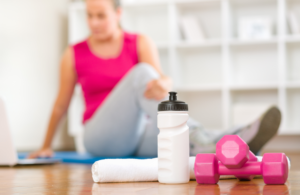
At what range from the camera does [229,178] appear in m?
0.93

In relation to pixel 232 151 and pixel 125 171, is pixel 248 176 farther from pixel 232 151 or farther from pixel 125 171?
pixel 125 171

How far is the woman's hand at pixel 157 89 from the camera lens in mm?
1339

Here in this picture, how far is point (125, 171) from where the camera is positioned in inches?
35.0

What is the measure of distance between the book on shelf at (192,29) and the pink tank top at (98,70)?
52.4 inches

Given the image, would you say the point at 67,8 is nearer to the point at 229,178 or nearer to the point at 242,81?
the point at 242,81

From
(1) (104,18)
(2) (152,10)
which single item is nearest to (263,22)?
(2) (152,10)

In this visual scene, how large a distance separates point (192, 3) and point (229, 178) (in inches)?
100

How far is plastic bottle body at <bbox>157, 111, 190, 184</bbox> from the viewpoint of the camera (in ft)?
2.55

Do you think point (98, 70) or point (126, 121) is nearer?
point (126, 121)

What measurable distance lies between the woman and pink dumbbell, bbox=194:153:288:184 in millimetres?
751

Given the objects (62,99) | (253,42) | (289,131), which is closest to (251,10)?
(253,42)

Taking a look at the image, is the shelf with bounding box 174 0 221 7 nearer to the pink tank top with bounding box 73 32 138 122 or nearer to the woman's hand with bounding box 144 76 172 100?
the pink tank top with bounding box 73 32 138 122

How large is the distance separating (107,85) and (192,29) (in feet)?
5.08

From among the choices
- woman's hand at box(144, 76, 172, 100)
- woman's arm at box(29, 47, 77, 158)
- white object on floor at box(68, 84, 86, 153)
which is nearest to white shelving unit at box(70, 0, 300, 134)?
white object on floor at box(68, 84, 86, 153)
